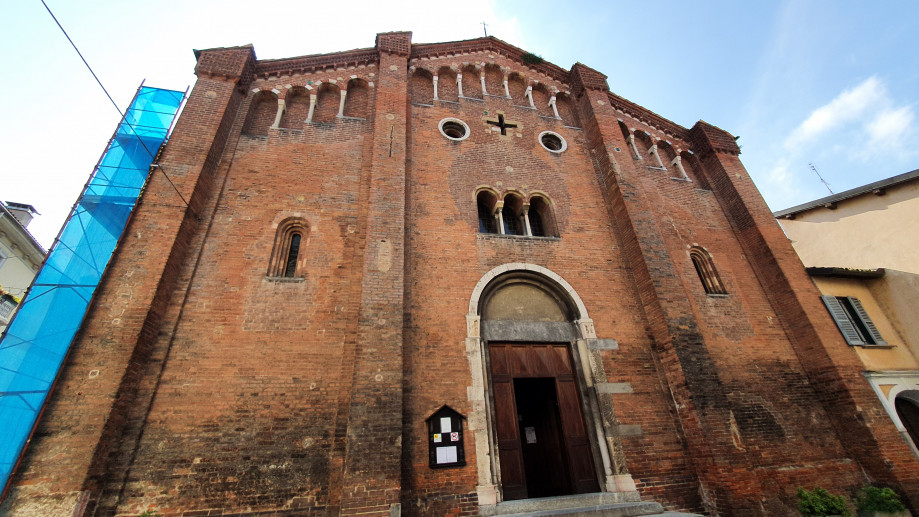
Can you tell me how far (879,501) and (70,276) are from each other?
14907 mm

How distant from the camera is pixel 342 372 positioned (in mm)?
6711

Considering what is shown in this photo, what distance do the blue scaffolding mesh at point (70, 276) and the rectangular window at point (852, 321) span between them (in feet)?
50.9

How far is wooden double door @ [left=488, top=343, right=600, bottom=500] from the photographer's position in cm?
697

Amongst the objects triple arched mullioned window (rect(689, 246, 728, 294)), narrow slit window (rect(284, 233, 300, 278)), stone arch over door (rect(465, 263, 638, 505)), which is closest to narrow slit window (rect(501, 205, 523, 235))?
stone arch over door (rect(465, 263, 638, 505))

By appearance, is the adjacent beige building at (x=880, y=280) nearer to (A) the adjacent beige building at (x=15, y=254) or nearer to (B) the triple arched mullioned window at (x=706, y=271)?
(B) the triple arched mullioned window at (x=706, y=271)

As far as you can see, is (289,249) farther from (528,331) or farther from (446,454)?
(528,331)

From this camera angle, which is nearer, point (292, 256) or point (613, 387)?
point (613, 387)

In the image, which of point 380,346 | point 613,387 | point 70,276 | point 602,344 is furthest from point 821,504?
point 70,276

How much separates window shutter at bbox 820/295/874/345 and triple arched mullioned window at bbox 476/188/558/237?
7.09 meters

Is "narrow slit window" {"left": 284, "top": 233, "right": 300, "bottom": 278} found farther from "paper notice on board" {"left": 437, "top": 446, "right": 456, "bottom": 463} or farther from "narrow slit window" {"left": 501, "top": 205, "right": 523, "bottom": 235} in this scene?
"narrow slit window" {"left": 501, "top": 205, "right": 523, "bottom": 235}

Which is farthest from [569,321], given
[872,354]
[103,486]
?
[103,486]

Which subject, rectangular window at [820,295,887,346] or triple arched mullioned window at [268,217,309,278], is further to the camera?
rectangular window at [820,295,887,346]

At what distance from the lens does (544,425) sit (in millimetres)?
8578

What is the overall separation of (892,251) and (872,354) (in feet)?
13.2
